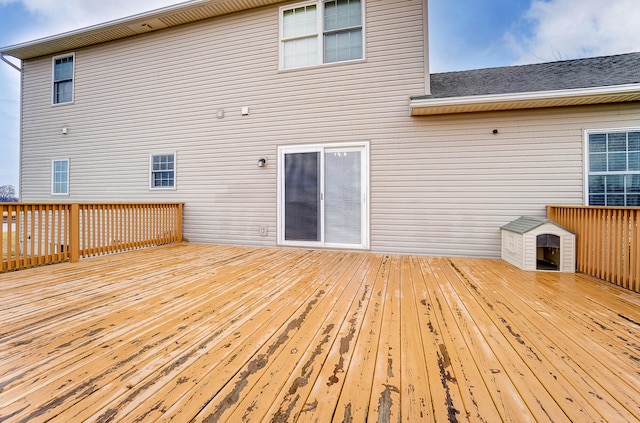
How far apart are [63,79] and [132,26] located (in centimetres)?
292

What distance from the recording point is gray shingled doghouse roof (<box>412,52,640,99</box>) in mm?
4418

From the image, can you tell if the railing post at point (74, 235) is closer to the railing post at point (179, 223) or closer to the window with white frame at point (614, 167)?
the railing post at point (179, 223)

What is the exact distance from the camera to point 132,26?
6.46 metres

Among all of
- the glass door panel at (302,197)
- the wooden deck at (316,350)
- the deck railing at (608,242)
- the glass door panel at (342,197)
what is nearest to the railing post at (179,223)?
the glass door panel at (302,197)

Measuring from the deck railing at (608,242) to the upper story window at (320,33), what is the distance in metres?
4.40

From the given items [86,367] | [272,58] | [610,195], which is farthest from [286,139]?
[610,195]

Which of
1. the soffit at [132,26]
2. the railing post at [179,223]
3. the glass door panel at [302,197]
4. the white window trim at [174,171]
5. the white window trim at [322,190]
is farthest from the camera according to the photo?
→ the white window trim at [174,171]

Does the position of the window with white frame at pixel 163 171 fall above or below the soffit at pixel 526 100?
below

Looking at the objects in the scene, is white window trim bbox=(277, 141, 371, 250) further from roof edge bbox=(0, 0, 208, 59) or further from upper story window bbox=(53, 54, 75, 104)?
upper story window bbox=(53, 54, 75, 104)

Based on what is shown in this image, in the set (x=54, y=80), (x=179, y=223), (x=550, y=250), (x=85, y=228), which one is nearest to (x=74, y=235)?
(x=85, y=228)

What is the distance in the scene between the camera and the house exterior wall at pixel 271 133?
4738 millimetres

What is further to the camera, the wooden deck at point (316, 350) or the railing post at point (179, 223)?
the railing post at point (179, 223)

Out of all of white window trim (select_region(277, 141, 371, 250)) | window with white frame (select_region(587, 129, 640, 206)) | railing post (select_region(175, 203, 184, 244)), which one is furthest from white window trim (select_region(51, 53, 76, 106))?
window with white frame (select_region(587, 129, 640, 206))

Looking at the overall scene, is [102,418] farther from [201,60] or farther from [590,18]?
[590,18]
